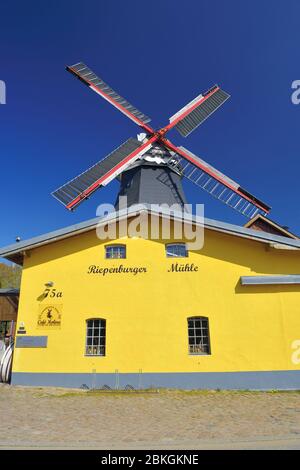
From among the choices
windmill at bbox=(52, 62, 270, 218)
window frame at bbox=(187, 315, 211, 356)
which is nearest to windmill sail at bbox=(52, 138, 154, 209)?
windmill at bbox=(52, 62, 270, 218)

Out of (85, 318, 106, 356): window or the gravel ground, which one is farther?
(85, 318, 106, 356): window

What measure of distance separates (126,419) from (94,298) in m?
4.82

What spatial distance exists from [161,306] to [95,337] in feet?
8.52

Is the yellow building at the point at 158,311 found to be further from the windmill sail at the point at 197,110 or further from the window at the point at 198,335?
the windmill sail at the point at 197,110

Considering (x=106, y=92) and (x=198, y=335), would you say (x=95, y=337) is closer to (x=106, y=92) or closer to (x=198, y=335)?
(x=198, y=335)

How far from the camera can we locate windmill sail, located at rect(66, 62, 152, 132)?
58.5 ft

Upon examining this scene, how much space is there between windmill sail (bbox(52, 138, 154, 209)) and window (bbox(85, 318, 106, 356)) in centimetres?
544

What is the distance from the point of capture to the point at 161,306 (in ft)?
34.9

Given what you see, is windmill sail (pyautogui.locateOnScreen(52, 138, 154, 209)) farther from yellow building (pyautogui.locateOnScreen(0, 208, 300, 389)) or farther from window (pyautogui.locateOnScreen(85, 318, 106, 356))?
window (pyautogui.locateOnScreen(85, 318, 106, 356))

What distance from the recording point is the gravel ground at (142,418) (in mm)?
5289

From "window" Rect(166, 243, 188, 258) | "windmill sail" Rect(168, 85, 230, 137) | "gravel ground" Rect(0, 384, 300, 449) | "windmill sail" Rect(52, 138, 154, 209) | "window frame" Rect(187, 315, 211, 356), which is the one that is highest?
"windmill sail" Rect(168, 85, 230, 137)

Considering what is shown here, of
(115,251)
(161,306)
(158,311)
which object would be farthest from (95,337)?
(115,251)

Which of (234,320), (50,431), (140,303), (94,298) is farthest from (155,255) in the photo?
(50,431)
